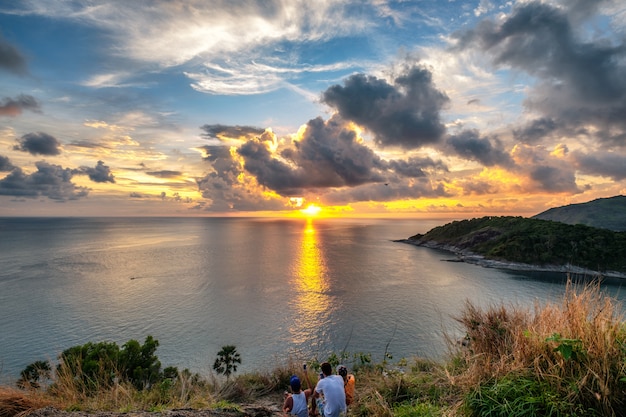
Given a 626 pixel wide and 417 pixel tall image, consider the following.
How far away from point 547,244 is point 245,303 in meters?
110

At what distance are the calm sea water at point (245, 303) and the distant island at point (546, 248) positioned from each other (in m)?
13.7

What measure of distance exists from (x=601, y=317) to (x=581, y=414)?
6.24 ft

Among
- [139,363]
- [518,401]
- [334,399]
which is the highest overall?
[518,401]

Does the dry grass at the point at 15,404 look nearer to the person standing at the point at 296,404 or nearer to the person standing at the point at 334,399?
the person standing at the point at 296,404

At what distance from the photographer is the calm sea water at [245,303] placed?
46.7 metres

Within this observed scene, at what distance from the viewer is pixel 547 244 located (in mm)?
109875

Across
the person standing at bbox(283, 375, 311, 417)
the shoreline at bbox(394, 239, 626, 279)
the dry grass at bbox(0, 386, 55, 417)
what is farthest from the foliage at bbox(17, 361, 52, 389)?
the shoreline at bbox(394, 239, 626, 279)

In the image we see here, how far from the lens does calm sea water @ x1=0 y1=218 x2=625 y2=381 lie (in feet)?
153

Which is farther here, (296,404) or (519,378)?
(296,404)

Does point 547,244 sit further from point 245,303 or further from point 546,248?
point 245,303

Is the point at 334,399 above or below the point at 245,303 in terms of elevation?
above

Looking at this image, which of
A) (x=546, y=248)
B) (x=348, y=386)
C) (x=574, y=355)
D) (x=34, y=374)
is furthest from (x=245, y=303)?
(x=546, y=248)

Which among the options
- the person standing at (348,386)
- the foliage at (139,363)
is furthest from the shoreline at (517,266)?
the person standing at (348,386)

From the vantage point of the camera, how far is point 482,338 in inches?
306
